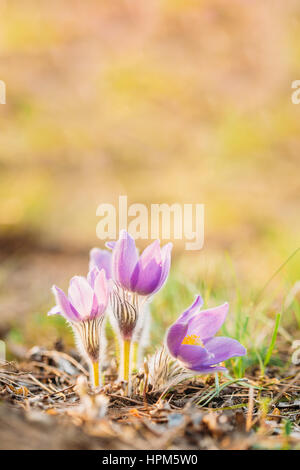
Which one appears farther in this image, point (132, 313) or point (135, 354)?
point (135, 354)

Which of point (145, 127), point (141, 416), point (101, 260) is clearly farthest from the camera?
point (145, 127)

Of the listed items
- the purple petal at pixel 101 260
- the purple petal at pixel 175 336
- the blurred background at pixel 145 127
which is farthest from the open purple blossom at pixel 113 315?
the blurred background at pixel 145 127

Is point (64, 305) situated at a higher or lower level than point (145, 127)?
lower

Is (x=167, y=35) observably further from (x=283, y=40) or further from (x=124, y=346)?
(x=124, y=346)

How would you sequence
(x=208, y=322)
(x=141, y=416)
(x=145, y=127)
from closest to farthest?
(x=141, y=416) < (x=208, y=322) < (x=145, y=127)

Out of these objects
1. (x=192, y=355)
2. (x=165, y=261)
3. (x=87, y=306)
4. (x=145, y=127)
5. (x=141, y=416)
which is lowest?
(x=141, y=416)

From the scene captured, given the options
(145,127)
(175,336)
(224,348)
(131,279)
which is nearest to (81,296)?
(131,279)

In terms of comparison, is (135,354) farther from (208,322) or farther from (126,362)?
(208,322)
